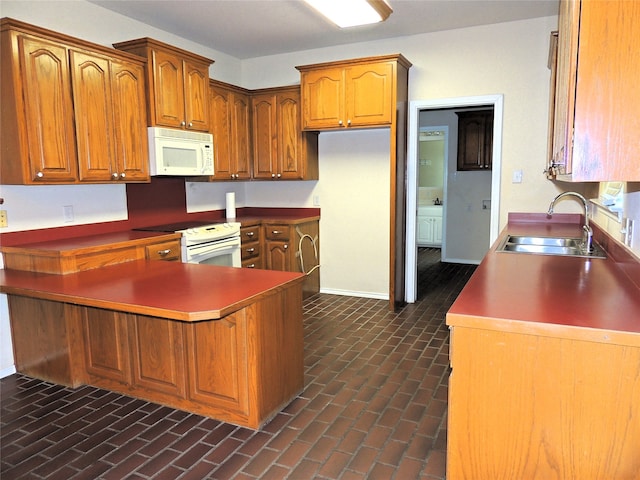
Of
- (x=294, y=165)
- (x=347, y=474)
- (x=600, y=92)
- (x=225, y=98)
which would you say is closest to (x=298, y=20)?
(x=225, y=98)

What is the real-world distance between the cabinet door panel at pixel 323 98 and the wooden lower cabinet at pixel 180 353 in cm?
243

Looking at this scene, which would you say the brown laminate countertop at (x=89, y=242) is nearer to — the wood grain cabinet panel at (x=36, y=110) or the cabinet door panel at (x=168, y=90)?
the wood grain cabinet panel at (x=36, y=110)

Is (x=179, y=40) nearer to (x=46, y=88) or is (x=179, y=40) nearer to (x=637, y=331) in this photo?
(x=46, y=88)

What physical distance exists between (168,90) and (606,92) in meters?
3.39

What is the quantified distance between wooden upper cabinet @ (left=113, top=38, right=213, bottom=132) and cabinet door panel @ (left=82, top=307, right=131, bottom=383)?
1.69 m

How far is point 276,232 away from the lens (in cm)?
489

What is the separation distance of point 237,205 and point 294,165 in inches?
41.9

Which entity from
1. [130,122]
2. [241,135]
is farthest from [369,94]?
[130,122]

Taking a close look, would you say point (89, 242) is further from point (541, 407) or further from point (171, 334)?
point (541, 407)

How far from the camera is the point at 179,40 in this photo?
4.57 m

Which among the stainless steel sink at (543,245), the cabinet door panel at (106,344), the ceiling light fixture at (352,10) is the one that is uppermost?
the ceiling light fixture at (352,10)

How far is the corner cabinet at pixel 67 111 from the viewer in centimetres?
279

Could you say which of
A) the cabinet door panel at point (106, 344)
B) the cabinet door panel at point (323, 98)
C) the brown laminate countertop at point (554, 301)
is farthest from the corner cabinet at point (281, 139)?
the brown laminate countertop at point (554, 301)

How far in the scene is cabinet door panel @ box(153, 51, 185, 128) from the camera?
3.69 m
